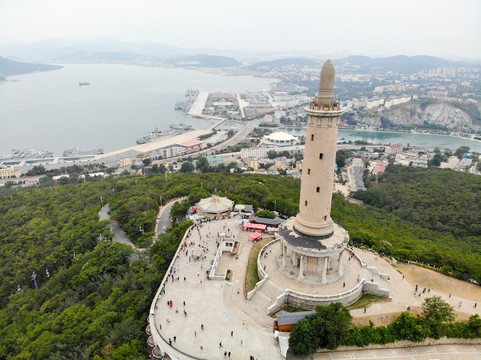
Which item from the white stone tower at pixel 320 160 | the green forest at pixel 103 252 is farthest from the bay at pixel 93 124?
the white stone tower at pixel 320 160

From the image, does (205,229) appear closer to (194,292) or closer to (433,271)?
(194,292)

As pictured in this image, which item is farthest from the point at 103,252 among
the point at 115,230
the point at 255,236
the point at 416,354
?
the point at 416,354

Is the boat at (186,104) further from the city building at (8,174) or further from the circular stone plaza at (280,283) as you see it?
the circular stone plaza at (280,283)

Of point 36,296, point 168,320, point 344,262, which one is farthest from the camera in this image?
point 36,296

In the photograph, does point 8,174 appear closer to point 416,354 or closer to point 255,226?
point 255,226

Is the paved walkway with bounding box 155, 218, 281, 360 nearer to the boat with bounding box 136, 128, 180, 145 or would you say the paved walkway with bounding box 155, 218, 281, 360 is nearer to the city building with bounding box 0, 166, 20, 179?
the city building with bounding box 0, 166, 20, 179

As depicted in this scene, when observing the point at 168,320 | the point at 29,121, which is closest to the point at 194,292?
the point at 168,320
